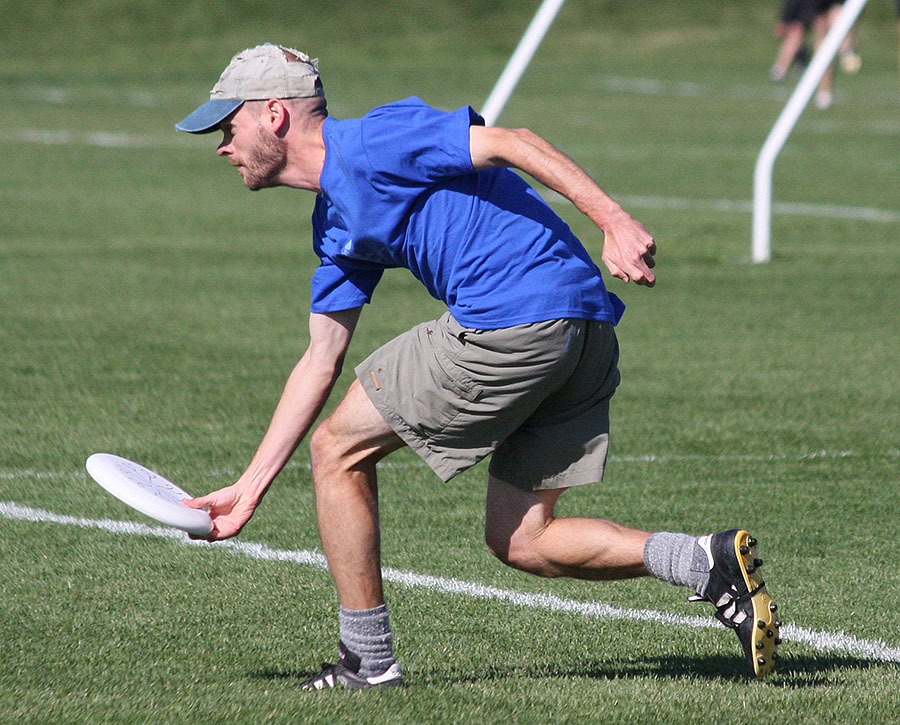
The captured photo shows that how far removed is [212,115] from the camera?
477 centimetres

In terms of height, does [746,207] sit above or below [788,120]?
below

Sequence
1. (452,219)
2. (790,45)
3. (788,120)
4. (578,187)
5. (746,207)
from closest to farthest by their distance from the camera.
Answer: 1. (578,187)
2. (452,219)
3. (788,120)
4. (746,207)
5. (790,45)

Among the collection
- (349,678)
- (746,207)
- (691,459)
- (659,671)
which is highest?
(349,678)

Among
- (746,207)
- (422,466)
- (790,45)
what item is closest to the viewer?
(422,466)

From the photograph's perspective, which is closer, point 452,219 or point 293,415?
point 452,219

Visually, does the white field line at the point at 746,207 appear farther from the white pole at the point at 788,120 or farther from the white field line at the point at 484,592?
the white field line at the point at 484,592

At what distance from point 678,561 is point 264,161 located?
1.55 meters

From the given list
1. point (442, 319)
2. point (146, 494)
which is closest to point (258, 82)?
point (442, 319)

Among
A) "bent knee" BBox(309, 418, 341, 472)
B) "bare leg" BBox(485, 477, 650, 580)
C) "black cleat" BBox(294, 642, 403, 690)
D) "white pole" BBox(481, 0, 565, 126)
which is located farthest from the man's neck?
"white pole" BBox(481, 0, 565, 126)

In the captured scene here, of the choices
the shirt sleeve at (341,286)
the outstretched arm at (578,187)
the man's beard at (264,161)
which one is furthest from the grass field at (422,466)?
the man's beard at (264,161)

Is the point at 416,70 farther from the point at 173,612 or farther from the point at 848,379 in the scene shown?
the point at 173,612

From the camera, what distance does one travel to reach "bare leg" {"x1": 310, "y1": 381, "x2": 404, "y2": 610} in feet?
15.6

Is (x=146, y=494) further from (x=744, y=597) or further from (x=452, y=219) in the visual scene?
(x=744, y=597)

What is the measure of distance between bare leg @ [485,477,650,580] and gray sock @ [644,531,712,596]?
0.15ft
